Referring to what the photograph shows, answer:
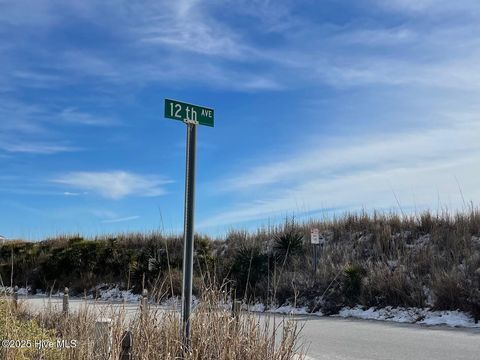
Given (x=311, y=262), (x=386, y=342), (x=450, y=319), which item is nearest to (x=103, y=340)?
(x=386, y=342)

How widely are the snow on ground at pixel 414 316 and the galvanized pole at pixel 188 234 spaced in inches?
368

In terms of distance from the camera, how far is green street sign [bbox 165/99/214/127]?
4719 mm

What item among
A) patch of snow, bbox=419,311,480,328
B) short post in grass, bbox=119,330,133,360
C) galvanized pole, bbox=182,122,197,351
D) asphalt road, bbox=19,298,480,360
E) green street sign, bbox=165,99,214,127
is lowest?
asphalt road, bbox=19,298,480,360

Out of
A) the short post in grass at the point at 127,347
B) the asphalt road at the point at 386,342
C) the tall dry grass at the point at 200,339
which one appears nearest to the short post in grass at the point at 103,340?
the tall dry grass at the point at 200,339

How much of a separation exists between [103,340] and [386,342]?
654cm

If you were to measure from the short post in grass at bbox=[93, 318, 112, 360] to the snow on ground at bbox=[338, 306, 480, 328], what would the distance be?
32.1 ft

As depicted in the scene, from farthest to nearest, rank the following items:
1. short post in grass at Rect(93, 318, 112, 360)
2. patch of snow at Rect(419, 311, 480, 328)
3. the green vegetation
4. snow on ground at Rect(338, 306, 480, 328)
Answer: the green vegetation, snow on ground at Rect(338, 306, 480, 328), patch of snow at Rect(419, 311, 480, 328), short post in grass at Rect(93, 318, 112, 360)

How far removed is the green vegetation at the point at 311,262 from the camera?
1486cm

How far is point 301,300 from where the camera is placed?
16891 mm

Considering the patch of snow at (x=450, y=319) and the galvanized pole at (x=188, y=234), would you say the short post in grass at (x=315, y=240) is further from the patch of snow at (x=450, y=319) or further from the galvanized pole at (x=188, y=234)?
the galvanized pole at (x=188, y=234)

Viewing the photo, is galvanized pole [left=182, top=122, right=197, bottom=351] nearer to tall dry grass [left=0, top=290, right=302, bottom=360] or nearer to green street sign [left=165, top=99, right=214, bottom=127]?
green street sign [left=165, top=99, right=214, bottom=127]

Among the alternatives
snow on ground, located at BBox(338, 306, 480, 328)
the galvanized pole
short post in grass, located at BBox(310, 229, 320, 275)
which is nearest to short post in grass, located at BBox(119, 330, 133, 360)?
the galvanized pole

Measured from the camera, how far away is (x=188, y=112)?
192 inches

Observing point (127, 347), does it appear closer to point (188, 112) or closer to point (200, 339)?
point (200, 339)
